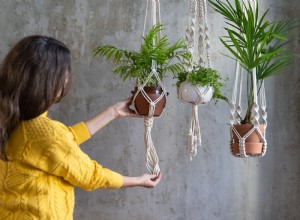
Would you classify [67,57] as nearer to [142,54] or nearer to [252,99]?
[142,54]

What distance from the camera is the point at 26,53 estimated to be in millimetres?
1773

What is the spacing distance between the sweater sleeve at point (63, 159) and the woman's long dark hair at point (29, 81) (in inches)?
4.5

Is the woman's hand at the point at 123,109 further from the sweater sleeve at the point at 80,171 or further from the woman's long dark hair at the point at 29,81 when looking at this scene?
the woman's long dark hair at the point at 29,81

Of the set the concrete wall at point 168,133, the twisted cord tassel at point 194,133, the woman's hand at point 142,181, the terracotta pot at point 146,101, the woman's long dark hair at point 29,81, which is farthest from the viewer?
the concrete wall at point 168,133

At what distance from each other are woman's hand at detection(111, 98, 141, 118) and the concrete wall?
0.63 metres

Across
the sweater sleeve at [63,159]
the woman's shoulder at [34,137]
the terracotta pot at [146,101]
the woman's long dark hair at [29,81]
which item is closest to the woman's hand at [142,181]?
the sweater sleeve at [63,159]

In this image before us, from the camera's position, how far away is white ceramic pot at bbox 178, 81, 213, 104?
91.0 inches

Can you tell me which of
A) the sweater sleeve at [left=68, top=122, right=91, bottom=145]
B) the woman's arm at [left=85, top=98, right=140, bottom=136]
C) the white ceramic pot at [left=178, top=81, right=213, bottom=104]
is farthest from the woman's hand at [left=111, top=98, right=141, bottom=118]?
the white ceramic pot at [left=178, top=81, right=213, bottom=104]

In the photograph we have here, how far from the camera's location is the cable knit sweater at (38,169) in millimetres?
1812

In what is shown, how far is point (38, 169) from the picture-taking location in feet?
6.03

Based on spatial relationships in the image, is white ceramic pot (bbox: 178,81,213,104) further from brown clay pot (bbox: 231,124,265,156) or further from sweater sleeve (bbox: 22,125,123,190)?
sweater sleeve (bbox: 22,125,123,190)

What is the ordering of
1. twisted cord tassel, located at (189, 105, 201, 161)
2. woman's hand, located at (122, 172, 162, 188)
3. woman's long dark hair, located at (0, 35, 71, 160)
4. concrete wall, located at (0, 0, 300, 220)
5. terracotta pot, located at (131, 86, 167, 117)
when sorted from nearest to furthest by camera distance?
woman's long dark hair, located at (0, 35, 71, 160)
woman's hand, located at (122, 172, 162, 188)
terracotta pot, located at (131, 86, 167, 117)
twisted cord tassel, located at (189, 105, 201, 161)
concrete wall, located at (0, 0, 300, 220)

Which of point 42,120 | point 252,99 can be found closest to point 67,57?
point 42,120

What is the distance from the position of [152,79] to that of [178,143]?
0.86m
